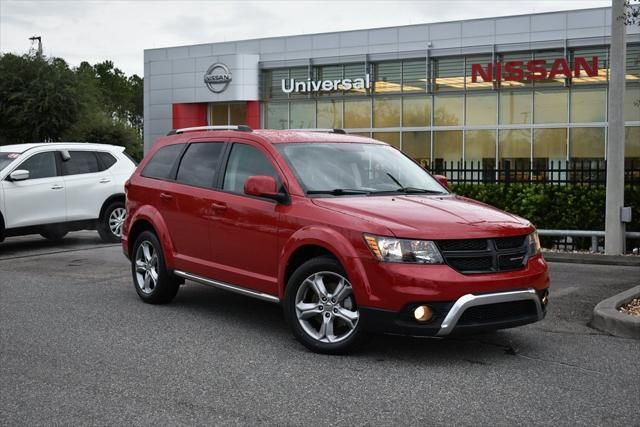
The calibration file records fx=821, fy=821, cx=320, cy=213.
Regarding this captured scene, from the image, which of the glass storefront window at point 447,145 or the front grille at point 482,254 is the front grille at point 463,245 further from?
the glass storefront window at point 447,145

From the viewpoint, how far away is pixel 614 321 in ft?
23.3

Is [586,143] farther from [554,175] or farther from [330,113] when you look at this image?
[554,175]

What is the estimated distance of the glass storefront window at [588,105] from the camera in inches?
1185

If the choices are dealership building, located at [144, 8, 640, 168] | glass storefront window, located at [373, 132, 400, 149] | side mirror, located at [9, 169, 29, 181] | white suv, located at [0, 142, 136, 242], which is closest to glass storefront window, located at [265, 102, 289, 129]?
dealership building, located at [144, 8, 640, 168]

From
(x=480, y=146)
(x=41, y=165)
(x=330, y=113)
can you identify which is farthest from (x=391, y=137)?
(x=41, y=165)

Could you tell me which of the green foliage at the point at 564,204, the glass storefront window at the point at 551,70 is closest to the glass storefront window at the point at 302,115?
the glass storefront window at the point at 551,70

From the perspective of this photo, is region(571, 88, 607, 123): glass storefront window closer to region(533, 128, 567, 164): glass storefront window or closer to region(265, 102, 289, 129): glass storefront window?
region(533, 128, 567, 164): glass storefront window

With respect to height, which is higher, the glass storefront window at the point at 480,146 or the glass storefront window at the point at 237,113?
the glass storefront window at the point at 237,113

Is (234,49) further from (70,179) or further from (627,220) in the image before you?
(627,220)

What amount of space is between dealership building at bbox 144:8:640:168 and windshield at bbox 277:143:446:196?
22.9 metres

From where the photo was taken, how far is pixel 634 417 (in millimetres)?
4789

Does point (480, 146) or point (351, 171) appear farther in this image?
point (480, 146)

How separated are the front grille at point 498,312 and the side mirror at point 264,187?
1775 millimetres

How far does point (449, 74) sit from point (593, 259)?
22.2 metres
